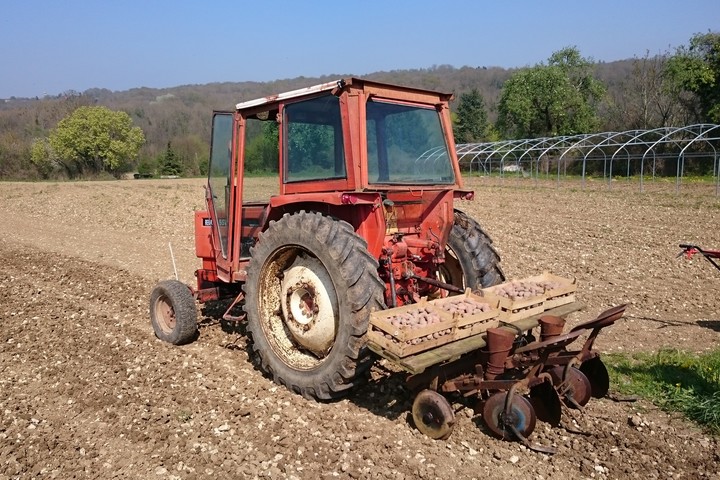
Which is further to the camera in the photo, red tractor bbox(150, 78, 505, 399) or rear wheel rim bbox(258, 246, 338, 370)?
rear wheel rim bbox(258, 246, 338, 370)

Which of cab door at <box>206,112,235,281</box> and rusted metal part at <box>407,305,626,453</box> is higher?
cab door at <box>206,112,235,281</box>

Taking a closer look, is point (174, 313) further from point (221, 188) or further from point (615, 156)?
point (615, 156)

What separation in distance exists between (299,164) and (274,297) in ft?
3.69

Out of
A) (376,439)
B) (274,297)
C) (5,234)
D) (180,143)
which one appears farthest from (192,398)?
(180,143)

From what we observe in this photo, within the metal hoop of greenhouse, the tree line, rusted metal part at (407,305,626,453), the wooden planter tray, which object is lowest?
rusted metal part at (407,305,626,453)

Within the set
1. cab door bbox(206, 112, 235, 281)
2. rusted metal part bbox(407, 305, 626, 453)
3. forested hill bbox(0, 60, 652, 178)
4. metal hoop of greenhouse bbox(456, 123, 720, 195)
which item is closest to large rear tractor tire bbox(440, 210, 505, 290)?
rusted metal part bbox(407, 305, 626, 453)

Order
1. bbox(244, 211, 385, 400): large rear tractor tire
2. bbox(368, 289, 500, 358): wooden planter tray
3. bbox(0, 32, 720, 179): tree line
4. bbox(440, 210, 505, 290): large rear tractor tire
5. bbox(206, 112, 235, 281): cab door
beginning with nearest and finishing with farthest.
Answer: bbox(368, 289, 500, 358): wooden planter tray
bbox(244, 211, 385, 400): large rear tractor tire
bbox(440, 210, 505, 290): large rear tractor tire
bbox(206, 112, 235, 281): cab door
bbox(0, 32, 720, 179): tree line

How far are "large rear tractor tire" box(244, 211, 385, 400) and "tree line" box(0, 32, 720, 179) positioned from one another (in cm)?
1938

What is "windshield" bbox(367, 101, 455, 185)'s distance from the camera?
15.7 feet

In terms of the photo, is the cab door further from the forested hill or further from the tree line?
the forested hill

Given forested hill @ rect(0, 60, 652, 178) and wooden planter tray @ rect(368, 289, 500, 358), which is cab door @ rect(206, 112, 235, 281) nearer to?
wooden planter tray @ rect(368, 289, 500, 358)

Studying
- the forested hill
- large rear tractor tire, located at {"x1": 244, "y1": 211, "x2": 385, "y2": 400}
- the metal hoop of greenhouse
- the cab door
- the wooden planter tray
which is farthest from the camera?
the forested hill

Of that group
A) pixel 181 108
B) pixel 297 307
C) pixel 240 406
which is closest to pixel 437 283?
pixel 297 307

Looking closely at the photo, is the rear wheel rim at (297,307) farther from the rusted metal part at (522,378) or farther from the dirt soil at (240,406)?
the rusted metal part at (522,378)
